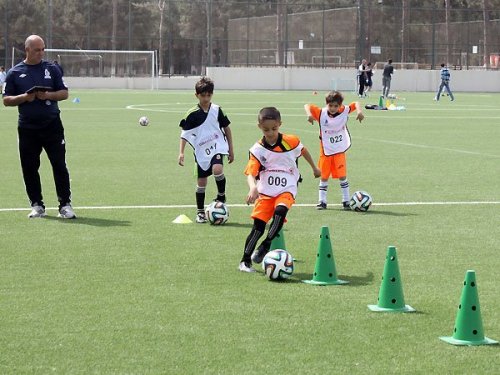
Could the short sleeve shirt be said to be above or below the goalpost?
below

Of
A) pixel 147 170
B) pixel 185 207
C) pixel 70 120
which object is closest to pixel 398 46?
pixel 70 120

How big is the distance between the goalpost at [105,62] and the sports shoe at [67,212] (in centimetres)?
5635

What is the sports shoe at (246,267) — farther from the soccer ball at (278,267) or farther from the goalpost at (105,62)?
the goalpost at (105,62)

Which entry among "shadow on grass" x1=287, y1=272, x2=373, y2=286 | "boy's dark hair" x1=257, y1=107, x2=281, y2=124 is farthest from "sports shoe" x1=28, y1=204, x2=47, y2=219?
"shadow on grass" x1=287, y1=272, x2=373, y2=286

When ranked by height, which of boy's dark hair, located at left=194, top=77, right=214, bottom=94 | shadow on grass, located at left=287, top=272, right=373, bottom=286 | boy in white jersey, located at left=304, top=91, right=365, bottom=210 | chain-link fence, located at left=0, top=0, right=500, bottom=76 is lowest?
shadow on grass, located at left=287, top=272, right=373, bottom=286

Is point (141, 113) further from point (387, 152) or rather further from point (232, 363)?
point (232, 363)

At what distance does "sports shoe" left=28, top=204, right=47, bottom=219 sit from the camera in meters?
13.1

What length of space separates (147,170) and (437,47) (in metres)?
61.9

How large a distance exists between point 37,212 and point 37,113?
1182 mm

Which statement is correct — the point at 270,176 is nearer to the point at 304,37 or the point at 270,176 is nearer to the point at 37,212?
the point at 37,212

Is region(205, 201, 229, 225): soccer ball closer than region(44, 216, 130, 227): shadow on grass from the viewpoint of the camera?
Yes

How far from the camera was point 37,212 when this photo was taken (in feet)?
43.2

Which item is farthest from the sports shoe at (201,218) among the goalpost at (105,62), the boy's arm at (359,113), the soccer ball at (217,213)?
the goalpost at (105,62)

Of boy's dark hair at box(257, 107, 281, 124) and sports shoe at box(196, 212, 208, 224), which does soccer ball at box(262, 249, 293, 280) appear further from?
sports shoe at box(196, 212, 208, 224)
